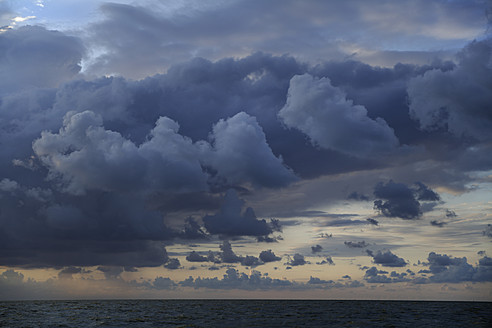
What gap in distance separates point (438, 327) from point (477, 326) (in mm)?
8785

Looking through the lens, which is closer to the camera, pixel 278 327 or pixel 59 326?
pixel 278 327

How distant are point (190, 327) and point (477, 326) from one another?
5974 centimetres

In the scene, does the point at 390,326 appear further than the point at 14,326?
No

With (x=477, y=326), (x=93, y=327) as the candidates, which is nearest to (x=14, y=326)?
(x=93, y=327)

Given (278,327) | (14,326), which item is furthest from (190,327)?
(14,326)

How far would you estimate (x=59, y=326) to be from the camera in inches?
3903

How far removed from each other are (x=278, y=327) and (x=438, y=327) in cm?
3393

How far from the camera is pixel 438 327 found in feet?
307

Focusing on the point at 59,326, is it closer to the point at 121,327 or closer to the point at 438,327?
the point at 121,327

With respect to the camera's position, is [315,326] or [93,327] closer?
[315,326]

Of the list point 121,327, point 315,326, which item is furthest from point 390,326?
point 121,327

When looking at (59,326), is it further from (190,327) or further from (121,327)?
(190,327)

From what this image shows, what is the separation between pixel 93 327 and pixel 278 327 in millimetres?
40499

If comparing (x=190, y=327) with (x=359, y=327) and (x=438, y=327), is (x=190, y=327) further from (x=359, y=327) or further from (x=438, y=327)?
(x=438, y=327)
